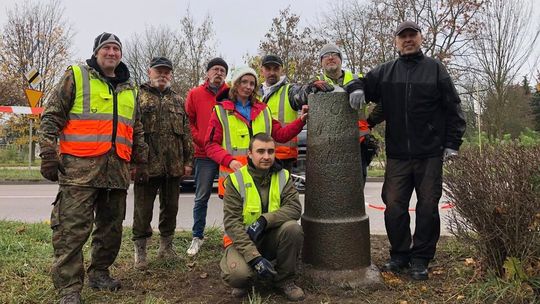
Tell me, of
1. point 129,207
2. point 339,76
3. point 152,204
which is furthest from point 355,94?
point 129,207

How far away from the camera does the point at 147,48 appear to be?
97.8 ft

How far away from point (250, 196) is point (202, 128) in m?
A: 1.60

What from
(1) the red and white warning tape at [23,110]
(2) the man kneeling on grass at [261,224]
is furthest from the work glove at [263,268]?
(1) the red and white warning tape at [23,110]

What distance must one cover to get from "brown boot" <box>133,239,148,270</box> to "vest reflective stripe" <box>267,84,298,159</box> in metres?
1.58

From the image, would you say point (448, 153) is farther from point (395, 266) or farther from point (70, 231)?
point (70, 231)

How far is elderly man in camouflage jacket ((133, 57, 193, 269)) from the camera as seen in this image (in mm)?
4461

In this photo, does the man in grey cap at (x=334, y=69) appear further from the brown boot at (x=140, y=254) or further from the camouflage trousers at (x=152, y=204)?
the brown boot at (x=140, y=254)

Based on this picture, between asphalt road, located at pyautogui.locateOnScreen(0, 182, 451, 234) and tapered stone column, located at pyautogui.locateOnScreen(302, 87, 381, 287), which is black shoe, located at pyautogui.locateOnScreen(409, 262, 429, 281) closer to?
tapered stone column, located at pyautogui.locateOnScreen(302, 87, 381, 287)

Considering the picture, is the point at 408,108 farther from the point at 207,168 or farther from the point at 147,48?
the point at 147,48

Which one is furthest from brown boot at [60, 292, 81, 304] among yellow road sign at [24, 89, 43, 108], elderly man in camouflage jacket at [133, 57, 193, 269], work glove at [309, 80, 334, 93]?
yellow road sign at [24, 89, 43, 108]

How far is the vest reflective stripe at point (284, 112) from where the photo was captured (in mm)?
4543

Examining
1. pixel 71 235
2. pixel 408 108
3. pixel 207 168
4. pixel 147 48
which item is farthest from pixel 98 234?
pixel 147 48

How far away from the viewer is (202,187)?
4992mm

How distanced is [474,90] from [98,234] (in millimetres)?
20128
